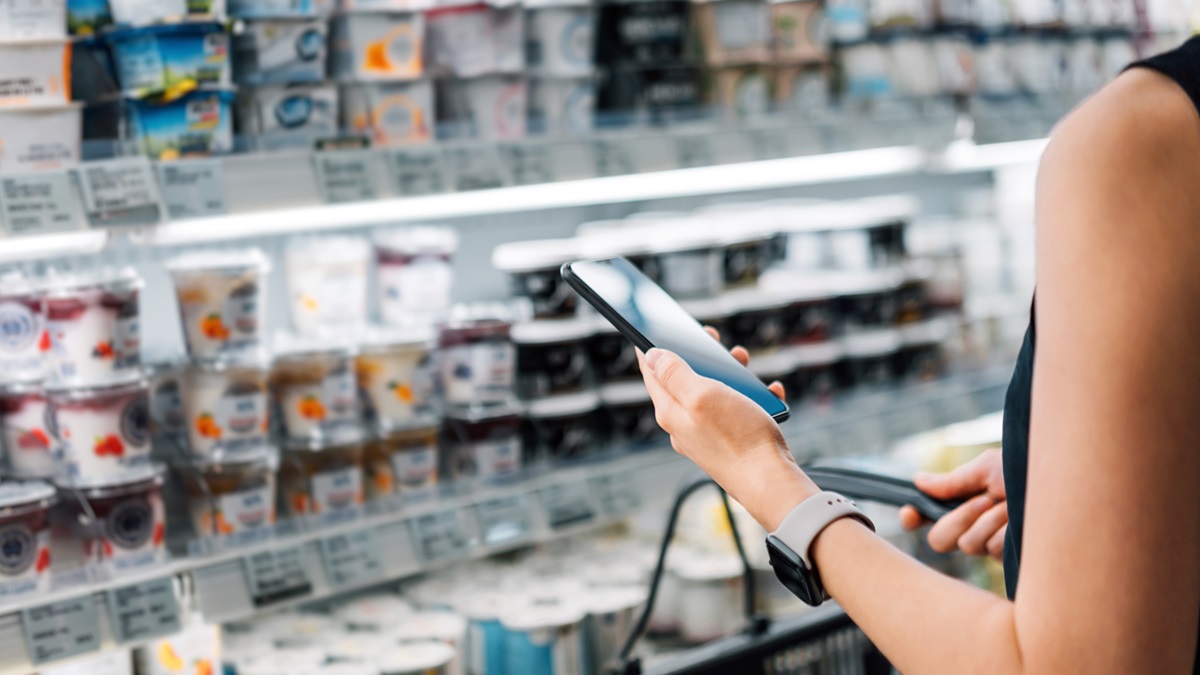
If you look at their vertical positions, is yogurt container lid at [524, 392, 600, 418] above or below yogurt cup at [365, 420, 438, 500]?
above

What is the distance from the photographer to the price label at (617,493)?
1.55 meters

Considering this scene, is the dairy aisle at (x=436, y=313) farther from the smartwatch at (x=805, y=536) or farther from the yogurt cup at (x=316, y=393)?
the smartwatch at (x=805, y=536)

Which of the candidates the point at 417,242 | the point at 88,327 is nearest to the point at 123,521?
the point at 88,327

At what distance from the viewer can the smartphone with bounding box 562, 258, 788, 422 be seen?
96 centimetres

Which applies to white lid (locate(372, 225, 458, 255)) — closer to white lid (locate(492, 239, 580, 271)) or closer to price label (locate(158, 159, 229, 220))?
white lid (locate(492, 239, 580, 271))

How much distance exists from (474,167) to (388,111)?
171 millimetres

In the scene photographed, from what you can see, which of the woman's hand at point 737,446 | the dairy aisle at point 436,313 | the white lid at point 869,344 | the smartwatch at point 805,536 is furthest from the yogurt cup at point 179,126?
the white lid at point 869,344

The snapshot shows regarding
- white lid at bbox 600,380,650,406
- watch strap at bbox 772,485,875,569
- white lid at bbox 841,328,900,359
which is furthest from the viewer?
white lid at bbox 841,328,900,359

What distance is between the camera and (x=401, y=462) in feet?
5.06

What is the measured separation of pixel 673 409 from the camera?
86 centimetres

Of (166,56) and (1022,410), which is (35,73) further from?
(1022,410)

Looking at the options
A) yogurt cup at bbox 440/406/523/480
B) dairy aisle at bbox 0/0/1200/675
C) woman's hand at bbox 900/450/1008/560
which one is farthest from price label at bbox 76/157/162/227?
woman's hand at bbox 900/450/1008/560

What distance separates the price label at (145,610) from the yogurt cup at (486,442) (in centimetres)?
50

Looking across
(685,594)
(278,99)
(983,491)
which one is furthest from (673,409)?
(685,594)
